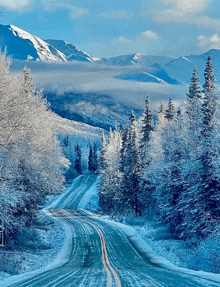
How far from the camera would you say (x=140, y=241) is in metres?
21.6

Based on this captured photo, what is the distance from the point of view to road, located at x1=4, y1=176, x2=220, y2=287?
29.4 feet

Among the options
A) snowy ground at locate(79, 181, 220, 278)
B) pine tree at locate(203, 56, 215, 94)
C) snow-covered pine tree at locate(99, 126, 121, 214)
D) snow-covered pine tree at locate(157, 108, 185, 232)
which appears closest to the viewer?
snowy ground at locate(79, 181, 220, 278)

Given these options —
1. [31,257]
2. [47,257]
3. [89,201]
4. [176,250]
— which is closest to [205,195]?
[176,250]

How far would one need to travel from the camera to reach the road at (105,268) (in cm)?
897

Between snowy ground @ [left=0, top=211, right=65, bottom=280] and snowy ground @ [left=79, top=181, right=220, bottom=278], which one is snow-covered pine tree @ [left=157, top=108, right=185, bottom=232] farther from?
snowy ground @ [left=0, top=211, right=65, bottom=280]

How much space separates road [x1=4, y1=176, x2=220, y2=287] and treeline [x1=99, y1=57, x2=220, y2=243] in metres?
5.22

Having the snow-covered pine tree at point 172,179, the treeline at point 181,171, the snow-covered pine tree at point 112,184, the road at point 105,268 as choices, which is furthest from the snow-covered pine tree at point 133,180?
the road at point 105,268

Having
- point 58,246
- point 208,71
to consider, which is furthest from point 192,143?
point 58,246

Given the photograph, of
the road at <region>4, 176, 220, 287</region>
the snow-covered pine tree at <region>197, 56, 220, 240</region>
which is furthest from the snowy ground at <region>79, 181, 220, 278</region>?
the snow-covered pine tree at <region>197, 56, 220, 240</region>

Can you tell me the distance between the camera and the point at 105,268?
12.8 m

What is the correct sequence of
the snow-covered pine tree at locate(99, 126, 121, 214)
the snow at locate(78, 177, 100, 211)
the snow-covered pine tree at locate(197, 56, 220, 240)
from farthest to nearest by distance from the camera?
the snow at locate(78, 177, 100, 211), the snow-covered pine tree at locate(99, 126, 121, 214), the snow-covered pine tree at locate(197, 56, 220, 240)

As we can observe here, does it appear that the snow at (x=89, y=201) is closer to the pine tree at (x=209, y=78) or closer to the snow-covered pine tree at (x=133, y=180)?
the snow-covered pine tree at (x=133, y=180)

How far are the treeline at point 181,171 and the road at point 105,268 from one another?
522 centimetres

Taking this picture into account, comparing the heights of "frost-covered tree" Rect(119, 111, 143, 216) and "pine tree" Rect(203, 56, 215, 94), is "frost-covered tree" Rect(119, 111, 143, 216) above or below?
below
